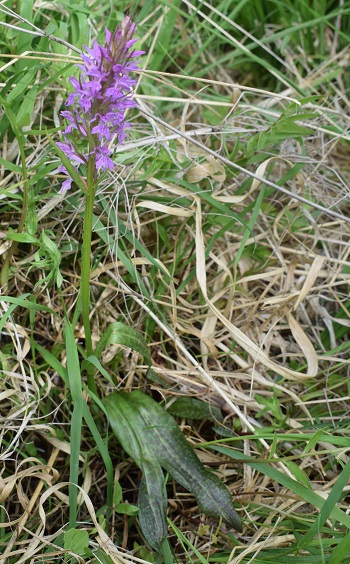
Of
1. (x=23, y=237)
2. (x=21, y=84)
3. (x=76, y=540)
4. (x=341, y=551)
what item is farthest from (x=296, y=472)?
(x=21, y=84)

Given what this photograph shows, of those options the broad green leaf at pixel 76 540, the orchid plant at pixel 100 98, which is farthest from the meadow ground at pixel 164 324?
the orchid plant at pixel 100 98

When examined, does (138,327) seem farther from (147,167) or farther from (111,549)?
(111,549)

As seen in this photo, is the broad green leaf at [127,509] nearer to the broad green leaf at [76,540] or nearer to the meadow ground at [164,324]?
the meadow ground at [164,324]

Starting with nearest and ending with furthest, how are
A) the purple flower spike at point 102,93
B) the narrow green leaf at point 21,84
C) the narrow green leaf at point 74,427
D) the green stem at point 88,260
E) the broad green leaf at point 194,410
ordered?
the purple flower spike at point 102,93 < the green stem at point 88,260 < the narrow green leaf at point 74,427 < the narrow green leaf at point 21,84 < the broad green leaf at point 194,410

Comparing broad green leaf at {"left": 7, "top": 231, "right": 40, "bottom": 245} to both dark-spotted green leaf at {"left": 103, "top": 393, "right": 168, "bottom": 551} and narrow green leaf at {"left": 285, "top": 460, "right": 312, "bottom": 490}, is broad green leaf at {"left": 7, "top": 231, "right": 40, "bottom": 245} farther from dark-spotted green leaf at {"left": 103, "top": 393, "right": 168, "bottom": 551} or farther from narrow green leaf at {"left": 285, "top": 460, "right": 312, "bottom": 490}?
narrow green leaf at {"left": 285, "top": 460, "right": 312, "bottom": 490}

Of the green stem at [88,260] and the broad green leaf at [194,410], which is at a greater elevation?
the green stem at [88,260]

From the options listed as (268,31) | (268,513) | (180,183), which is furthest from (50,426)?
(268,31)

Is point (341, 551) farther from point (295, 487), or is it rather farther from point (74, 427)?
point (74, 427)
